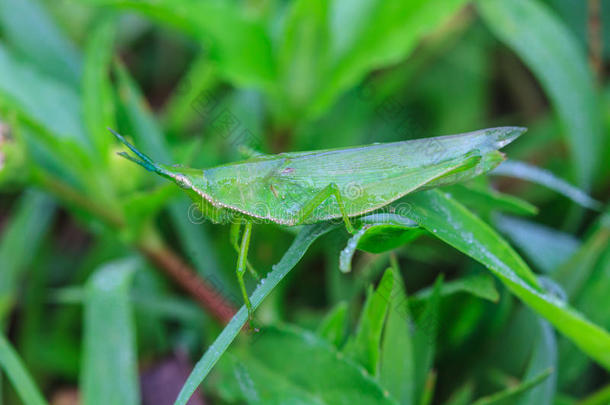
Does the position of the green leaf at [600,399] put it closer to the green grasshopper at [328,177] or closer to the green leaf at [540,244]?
the green leaf at [540,244]

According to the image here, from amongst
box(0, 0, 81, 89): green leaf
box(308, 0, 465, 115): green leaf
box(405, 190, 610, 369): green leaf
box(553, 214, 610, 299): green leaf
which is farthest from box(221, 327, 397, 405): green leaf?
box(0, 0, 81, 89): green leaf

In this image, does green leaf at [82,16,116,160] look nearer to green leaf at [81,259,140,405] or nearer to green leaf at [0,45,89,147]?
green leaf at [0,45,89,147]

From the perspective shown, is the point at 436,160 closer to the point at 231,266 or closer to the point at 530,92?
the point at 231,266

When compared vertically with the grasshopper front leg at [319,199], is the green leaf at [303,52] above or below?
above

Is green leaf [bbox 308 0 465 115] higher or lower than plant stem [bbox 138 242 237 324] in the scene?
higher

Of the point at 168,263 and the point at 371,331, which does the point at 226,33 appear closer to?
the point at 168,263

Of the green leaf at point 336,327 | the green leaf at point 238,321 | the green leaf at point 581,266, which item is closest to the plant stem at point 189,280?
the green leaf at point 336,327
